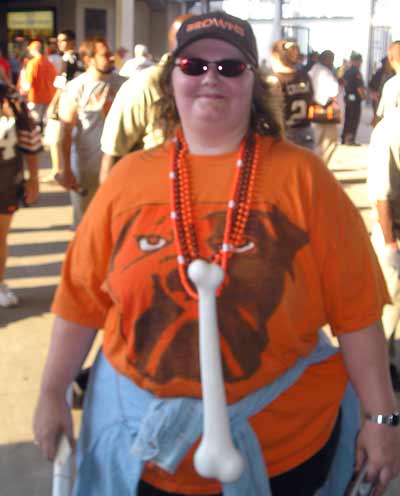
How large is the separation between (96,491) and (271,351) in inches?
20.7

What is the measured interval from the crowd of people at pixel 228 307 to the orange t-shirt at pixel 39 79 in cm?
1106

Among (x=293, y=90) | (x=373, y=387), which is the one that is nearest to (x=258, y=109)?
(x=373, y=387)

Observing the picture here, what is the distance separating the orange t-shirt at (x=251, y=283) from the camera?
5.45ft

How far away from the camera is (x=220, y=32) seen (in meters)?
1.73

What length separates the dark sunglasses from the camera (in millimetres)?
1731

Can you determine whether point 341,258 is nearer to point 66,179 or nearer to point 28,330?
point 28,330

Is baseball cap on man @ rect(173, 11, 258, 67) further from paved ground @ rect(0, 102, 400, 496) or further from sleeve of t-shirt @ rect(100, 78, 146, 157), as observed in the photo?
paved ground @ rect(0, 102, 400, 496)

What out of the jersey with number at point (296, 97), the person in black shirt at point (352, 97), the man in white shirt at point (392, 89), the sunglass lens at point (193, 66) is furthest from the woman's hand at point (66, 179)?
the person in black shirt at point (352, 97)

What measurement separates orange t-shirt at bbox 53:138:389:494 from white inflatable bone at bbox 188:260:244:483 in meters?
0.15

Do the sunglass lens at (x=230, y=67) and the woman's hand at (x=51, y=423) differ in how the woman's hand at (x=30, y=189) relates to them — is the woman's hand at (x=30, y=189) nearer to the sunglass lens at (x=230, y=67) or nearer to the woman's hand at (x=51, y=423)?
the woman's hand at (x=51, y=423)

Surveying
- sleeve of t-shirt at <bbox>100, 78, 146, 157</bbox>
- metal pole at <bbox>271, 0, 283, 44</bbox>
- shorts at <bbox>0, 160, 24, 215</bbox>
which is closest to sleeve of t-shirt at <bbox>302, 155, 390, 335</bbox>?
sleeve of t-shirt at <bbox>100, 78, 146, 157</bbox>

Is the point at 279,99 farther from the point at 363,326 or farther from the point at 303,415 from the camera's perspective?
the point at 303,415

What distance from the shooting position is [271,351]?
1680 millimetres

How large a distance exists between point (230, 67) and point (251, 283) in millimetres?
473
